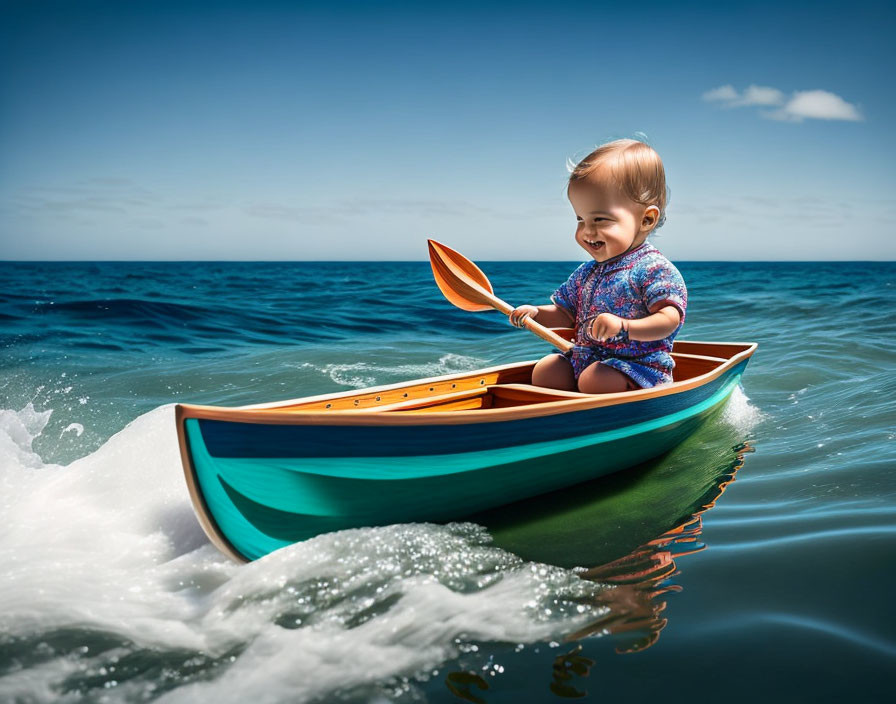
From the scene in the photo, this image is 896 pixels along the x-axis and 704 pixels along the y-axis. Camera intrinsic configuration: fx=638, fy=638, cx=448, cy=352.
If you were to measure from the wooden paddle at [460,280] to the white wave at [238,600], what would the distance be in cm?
161

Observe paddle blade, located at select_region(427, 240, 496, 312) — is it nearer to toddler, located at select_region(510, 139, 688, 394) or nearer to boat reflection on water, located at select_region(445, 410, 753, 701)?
toddler, located at select_region(510, 139, 688, 394)

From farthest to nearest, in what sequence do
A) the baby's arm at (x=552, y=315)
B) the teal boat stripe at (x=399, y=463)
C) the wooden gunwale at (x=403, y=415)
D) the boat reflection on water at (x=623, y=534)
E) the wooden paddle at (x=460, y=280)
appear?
1. the wooden paddle at (x=460, y=280)
2. the baby's arm at (x=552, y=315)
3. the teal boat stripe at (x=399, y=463)
4. the wooden gunwale at (x=403, y=415)
5. the boat reflection on water at (x=623, y=534)

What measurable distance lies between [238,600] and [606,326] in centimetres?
196

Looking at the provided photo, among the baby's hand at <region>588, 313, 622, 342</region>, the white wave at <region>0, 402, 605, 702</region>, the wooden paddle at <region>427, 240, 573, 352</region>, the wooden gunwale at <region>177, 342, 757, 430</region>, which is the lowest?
the white wave at <region>0, 402, 605, 702</region>

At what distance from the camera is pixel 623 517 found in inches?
118

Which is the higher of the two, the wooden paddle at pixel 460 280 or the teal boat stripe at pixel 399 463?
the wooden paddle at pixel 460 280

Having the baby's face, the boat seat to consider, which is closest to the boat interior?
the boat seat

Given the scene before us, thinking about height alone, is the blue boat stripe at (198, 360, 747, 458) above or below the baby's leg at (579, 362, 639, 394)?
below

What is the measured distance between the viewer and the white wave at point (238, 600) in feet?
5.92

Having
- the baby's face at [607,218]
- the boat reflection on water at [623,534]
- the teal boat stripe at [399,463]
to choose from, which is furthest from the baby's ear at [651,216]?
the boat reflection on water at [623,534]

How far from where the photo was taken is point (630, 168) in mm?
3174

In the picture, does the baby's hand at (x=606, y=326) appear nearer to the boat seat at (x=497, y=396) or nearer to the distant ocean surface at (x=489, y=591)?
the boat seat at (x=497, y=396)

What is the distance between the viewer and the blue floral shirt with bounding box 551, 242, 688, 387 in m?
3.25

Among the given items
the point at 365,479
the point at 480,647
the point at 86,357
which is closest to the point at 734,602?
the point at 480,647
